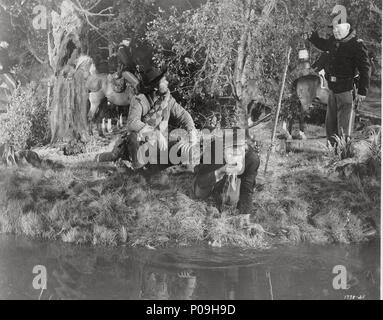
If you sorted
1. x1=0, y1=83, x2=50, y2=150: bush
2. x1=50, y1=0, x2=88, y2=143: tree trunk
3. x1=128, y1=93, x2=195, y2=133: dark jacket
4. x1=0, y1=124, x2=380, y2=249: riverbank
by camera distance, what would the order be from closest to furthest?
1. x1=0, y1=124, x2=380, y2=249: riverbank
2. x1=128, y1=93, x2=195, y2=133: dark jacket
3. x1=50, y1=0, x2=88, y2=143: tree trunk
4. x1=0, y1=83, x2=50, y2=150: bush

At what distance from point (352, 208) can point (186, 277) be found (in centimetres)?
197

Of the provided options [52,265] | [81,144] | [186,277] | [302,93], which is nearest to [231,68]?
[302,93]

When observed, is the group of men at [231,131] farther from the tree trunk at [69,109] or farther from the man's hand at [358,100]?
the tree trunk at [69,109]

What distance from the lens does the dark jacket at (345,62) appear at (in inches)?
218

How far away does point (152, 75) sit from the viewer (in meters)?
5.68

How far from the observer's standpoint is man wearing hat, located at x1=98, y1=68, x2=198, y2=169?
5.67 meters

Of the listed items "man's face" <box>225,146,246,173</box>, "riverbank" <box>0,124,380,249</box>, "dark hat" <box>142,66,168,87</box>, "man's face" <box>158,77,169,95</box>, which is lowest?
"riverbank" <box>0,124,380,249</box>

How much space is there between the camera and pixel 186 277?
488 cm

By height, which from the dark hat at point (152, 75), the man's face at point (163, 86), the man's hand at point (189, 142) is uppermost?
the dark hat at point (152, 75)

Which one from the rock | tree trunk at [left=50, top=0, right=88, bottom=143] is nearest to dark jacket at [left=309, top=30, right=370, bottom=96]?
the rock

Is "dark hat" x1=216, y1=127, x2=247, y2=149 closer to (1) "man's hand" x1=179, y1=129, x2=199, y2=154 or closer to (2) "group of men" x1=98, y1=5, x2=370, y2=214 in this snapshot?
(2) "group of men" x1=98, y1=5, x2=370, y2=214

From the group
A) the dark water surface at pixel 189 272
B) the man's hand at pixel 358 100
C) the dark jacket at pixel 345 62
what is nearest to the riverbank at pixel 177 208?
the dark water surface at pixel 189 272

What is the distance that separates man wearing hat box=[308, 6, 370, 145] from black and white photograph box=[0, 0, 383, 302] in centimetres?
1
